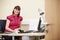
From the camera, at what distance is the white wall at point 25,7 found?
4.05 m

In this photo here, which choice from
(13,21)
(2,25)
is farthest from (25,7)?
(2,25)

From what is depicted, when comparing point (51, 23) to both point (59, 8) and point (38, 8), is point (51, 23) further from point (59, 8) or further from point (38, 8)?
point (38, 8)

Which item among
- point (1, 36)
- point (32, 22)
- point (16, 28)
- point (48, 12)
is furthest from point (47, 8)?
point (32, 22)

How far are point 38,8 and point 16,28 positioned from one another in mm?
1105

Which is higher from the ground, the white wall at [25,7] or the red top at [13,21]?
the white wall at [25,7]

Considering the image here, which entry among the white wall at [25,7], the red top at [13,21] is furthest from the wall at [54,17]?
the white wall at [25,7]

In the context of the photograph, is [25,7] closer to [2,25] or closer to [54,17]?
[2,25]

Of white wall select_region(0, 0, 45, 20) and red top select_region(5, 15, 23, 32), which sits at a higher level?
white wall select_region(0, 0, 45, 20)

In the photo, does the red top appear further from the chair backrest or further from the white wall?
the white wall

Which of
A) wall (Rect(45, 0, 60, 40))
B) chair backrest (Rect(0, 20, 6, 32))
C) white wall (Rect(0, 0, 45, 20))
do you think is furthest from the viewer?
white wall (Rect(0, 0, 45, 20))

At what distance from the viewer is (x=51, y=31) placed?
1.59 metres

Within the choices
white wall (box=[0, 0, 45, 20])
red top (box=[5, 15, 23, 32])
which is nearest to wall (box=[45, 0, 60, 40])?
red top (box=[5, 15, 23, 32])

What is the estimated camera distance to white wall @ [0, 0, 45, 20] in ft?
13.3

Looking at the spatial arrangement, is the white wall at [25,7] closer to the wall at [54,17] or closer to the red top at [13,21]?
the red top at [13,21]
